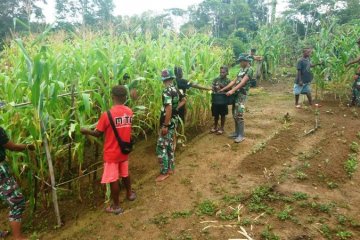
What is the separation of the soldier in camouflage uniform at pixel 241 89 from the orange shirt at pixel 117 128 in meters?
2.19

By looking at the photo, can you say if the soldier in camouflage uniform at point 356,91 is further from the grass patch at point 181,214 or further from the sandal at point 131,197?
the sandal at point 131,197

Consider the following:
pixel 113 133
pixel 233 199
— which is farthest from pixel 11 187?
pixel 233 199

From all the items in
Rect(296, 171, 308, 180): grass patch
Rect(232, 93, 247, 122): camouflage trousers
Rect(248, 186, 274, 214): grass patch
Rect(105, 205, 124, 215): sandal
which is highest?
Rect(232, 93, 247, 122): camouflage trousers

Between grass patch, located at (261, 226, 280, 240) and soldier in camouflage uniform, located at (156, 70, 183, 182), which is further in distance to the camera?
soldier in camouflage uniform, located at (156, 70, 183, 182)

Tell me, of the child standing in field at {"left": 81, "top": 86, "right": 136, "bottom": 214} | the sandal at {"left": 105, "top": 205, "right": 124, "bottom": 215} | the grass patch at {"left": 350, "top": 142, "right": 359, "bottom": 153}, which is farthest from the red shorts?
the grass patch at {"left": 350, "top": 142, "right": 359, "bottom": 153}

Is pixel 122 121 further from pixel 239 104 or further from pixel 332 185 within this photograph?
pixel 332 185

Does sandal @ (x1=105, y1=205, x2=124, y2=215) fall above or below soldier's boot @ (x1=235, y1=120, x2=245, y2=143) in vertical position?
below

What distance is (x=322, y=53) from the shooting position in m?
7.59

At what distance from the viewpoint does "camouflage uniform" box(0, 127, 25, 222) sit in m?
2.71

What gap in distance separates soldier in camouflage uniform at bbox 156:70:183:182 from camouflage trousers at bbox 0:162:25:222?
166 cm

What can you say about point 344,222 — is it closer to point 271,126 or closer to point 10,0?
point 271,126

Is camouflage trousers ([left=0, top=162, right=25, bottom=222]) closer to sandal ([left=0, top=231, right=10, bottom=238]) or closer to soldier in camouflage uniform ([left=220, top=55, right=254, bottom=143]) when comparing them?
sandal ([left=0, top=231, right=10, bottom=238])

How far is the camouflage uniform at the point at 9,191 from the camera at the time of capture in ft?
8.90

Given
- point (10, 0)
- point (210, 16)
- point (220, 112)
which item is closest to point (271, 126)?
point (220, 112)
